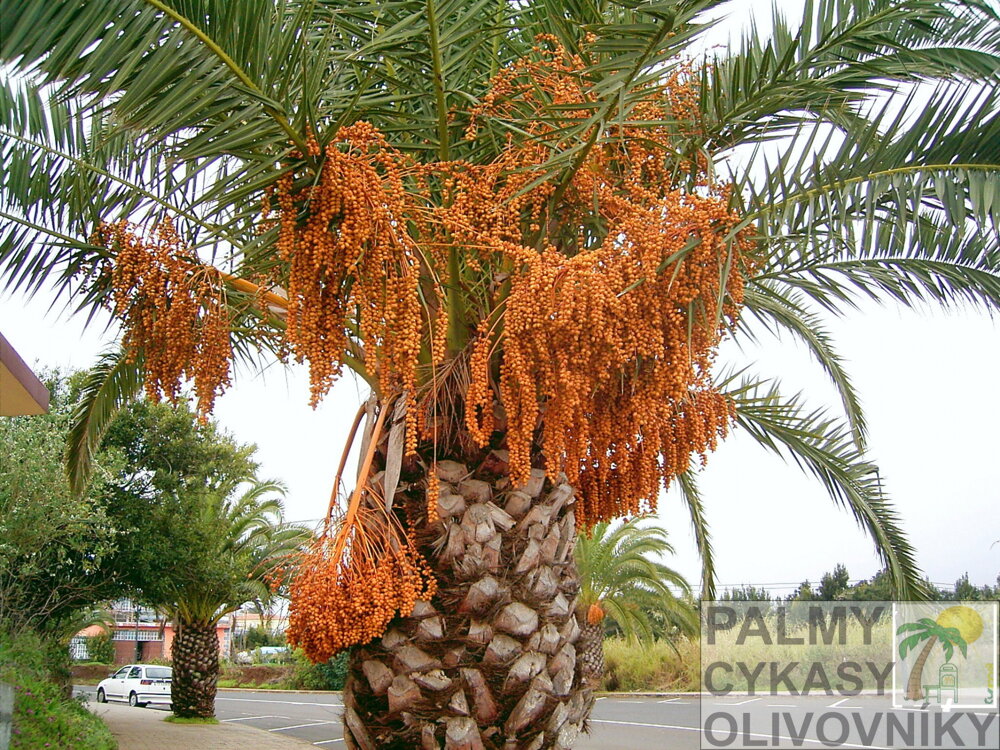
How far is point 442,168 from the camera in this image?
13.5 ft

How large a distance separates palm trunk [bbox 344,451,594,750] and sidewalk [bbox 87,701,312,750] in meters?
11.8

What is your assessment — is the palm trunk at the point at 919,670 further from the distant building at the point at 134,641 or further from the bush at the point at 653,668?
the distant building at the point at 134,641

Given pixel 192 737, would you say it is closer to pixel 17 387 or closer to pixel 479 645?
pixel 17 387

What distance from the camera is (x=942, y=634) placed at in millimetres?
7379

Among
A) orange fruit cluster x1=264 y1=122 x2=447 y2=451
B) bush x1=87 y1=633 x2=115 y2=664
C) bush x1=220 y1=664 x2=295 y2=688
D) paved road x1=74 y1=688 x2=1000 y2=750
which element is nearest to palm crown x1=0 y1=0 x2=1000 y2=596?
orange fruit cluster x1=264 y1=122 x2=447 y2=451

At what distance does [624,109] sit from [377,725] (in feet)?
10.3

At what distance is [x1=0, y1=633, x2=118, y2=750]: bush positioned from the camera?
8438 mm

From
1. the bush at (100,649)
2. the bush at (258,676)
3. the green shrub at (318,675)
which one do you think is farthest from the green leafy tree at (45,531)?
the bush at (100,649)

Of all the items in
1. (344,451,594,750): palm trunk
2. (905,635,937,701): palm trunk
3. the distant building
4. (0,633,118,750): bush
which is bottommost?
the distant building

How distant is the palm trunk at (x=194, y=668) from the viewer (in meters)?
18.6

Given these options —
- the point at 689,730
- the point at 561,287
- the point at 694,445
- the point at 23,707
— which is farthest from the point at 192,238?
the point at 689,730

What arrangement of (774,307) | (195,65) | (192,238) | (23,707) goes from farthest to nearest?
(23,707), (774,307), (192,238), (195,65)

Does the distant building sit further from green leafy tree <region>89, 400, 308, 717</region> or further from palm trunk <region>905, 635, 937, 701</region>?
palm trunk <region>905, 635, 937, 701</region>

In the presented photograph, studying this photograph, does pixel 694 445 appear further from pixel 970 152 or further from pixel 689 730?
pixel 689 730
